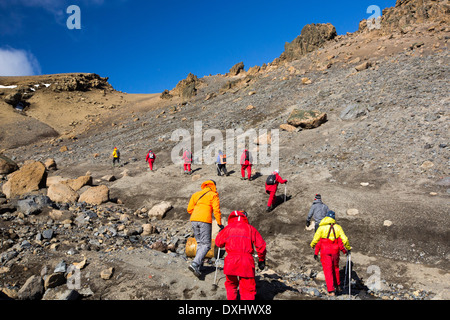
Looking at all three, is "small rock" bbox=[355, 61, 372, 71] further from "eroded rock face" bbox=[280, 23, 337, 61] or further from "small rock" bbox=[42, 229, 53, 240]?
"small rock" bbox=[42, 229, 53, 240]

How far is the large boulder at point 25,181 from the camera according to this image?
12938mm

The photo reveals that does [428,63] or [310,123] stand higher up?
[428,63]

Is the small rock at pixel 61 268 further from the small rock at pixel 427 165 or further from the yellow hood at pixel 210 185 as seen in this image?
the small rock at pixel 427 165

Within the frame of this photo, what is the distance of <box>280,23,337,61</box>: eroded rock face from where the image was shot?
1901 inches


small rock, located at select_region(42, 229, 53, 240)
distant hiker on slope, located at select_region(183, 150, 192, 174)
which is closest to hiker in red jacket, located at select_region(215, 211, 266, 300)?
small rock, located at select_region(42, 229, 53, 240)

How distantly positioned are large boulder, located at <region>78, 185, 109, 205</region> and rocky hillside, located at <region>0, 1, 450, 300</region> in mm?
61

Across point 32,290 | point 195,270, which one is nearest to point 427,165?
point 195,270

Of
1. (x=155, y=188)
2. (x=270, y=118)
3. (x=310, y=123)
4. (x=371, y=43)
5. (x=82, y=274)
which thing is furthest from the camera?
(x=371, y=43)

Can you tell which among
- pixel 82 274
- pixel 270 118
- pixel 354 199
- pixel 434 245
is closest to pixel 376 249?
pixel 434 245

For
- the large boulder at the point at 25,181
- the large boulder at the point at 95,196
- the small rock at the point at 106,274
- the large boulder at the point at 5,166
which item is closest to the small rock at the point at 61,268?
the small rock at the point at 106,274

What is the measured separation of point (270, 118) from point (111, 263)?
20108mm

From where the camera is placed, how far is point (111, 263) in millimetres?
6176

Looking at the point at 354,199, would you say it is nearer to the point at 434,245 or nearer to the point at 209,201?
the point at 434,245

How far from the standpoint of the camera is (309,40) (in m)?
49.1
